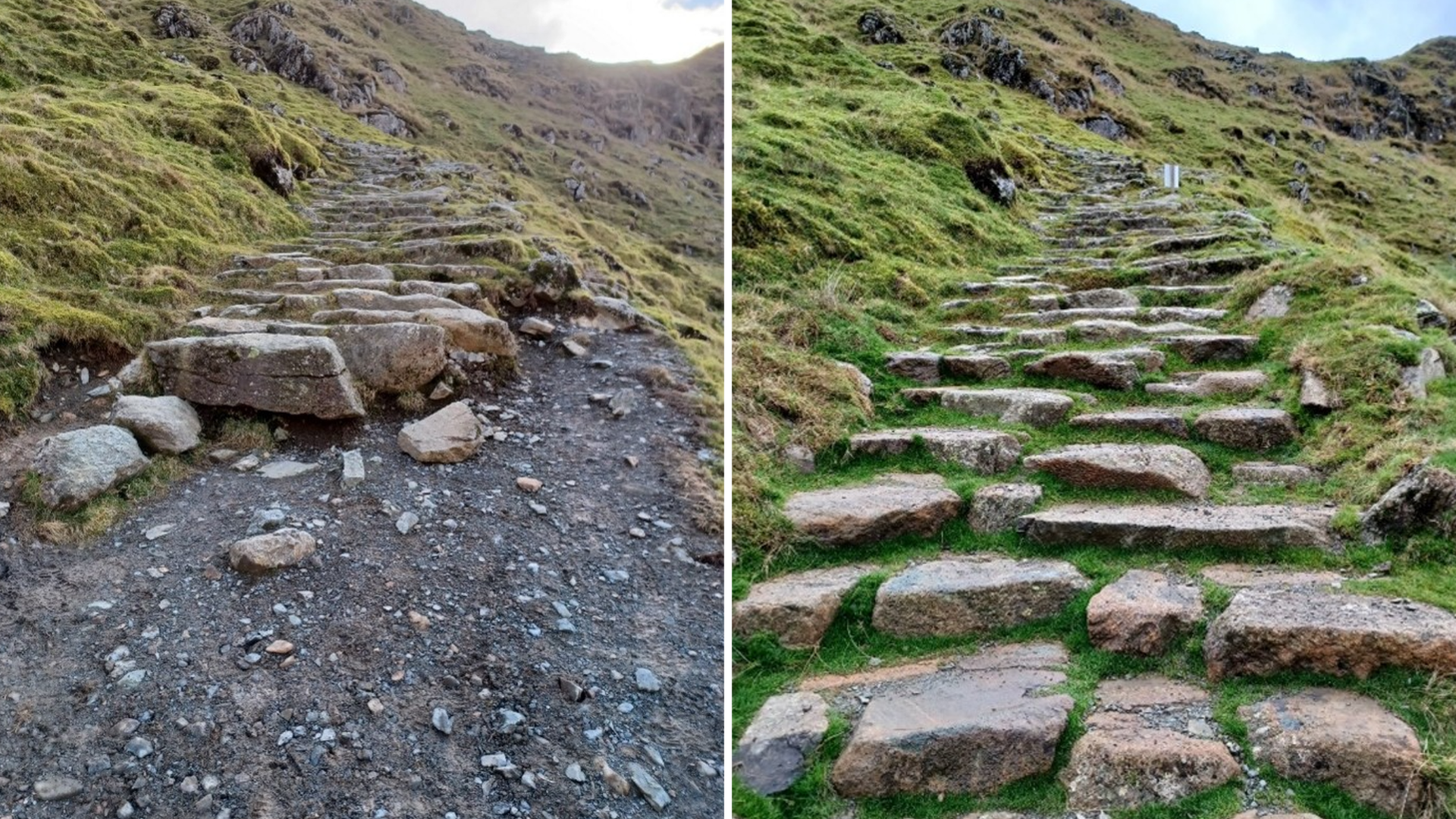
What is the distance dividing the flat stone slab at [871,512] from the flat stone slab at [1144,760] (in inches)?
54.1

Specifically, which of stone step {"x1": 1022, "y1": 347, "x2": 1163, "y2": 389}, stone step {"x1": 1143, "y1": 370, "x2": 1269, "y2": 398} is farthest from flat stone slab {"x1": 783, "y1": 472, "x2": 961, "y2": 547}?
stone step {"x1": 1143, "y1": 370, "x2": 1269, "y2": 398}

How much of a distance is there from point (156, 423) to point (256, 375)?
793mm

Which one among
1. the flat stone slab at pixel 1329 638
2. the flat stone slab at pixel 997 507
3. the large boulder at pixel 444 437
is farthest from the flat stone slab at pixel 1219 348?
the large boulder at pixel 444 437

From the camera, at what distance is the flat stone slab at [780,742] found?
2812mm

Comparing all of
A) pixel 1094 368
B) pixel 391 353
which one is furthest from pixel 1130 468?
pixel 391 353

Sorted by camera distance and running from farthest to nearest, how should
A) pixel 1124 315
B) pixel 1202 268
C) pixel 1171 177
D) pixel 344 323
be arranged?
pixel 1171 177 → pixel 1202 268 → pixel 1124 315 → pixel 344 323

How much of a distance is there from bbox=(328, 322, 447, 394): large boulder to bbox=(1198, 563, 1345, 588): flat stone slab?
602 cm

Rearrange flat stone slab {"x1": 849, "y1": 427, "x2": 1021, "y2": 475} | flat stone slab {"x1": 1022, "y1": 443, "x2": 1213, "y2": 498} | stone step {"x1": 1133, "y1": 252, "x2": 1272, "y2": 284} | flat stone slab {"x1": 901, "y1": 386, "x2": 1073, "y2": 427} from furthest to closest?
stone step {"x1": 1133, "y1": 252, "x2": 1272, "y2": 284}
flat stone slab {"x1": 901, "y1": 386, "x2": 1073, "y2": 427}
flat stone slab {"x1": 849, "y1": 427, "x2": 1021, "y2": 475}
flat stone slab {"x1": 1022, "y1": 443, "x2": 1213, "y2": 498}

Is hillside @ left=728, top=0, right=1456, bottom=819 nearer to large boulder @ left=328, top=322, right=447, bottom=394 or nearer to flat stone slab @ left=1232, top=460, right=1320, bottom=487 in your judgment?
flat stone slab @ left=1232, top=460, right=1320, bottom=487

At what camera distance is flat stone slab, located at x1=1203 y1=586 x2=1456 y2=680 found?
2.85 metres

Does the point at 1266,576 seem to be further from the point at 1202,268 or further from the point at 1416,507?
the point at 1202,268

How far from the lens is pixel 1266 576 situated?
3609 mm

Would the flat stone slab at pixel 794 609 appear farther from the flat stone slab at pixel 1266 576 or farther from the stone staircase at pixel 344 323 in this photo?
the stone staircase at pixel 344 323

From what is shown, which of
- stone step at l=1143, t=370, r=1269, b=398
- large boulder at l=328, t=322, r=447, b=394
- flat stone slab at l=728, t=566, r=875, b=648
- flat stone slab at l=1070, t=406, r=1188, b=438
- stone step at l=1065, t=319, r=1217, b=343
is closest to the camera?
flat stone slab at l=728, t=566, r=875, b=648
